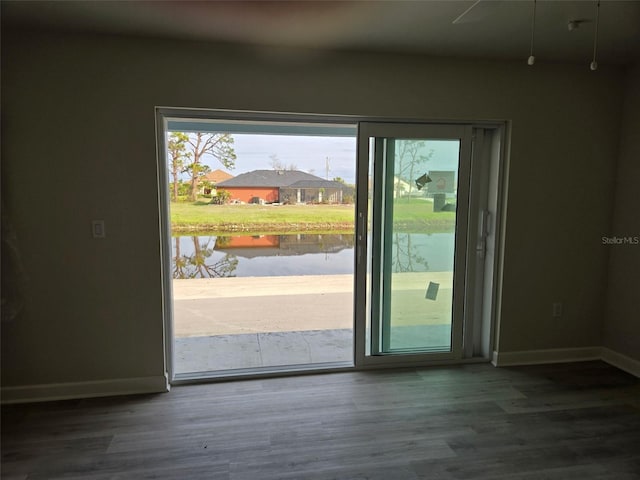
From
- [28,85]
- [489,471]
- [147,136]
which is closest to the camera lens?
[489,471]

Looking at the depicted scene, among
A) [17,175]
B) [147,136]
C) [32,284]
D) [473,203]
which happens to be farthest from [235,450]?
[473,203]

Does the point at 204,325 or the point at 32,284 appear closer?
the point at 32,284

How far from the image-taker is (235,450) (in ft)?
6.93

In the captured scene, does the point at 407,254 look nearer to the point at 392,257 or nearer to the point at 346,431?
the point at 392,257

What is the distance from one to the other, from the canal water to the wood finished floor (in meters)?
3.83

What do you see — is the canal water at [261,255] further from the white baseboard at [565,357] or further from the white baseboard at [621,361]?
the white baseboard at [621,361]

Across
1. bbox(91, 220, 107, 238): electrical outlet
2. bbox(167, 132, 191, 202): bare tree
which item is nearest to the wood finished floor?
bbox(91, 220, 107, 238): electrical outlet

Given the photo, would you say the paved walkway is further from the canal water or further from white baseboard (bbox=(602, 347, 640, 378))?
white baseboard (bbox=(602, 347, 640, 378))

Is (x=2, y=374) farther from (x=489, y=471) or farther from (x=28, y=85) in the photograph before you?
(x=489, y=471)

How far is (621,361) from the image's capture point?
3.19 meters

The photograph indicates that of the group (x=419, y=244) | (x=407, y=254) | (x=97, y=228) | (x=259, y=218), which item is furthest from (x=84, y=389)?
(x=259, y=218)

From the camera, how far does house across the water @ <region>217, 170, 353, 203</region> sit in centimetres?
699

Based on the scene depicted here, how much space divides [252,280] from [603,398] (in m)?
5.33

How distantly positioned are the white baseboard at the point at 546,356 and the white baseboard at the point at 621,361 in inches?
2.2
